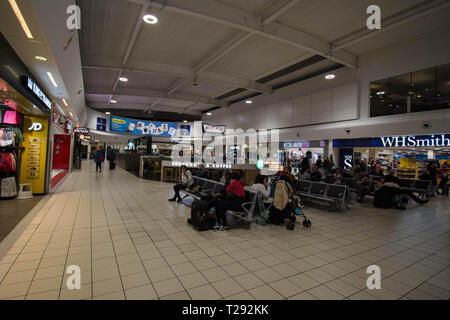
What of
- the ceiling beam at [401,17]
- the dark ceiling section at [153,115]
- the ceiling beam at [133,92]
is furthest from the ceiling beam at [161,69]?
the dark ceiling section at [153,115]

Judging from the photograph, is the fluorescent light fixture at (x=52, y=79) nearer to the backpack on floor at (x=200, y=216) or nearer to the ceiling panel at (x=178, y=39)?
the ceiling panel at (x=178, y=39)

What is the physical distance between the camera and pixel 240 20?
20.0 feet

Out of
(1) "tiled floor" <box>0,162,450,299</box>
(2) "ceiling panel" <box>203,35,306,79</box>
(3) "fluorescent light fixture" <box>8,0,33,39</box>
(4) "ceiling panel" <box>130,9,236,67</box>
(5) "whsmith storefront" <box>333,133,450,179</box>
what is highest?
(2) "ceiling panel" <box>203,35,306,79</box>

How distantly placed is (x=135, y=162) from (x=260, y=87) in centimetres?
1171

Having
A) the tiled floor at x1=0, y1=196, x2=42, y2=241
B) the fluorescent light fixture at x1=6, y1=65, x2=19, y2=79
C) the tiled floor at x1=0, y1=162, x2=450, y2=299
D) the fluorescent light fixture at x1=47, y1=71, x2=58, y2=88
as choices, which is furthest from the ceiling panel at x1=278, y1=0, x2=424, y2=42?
the tiled floor at x1=0, y1=196, x2=42, y2=241

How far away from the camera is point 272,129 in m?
14.0

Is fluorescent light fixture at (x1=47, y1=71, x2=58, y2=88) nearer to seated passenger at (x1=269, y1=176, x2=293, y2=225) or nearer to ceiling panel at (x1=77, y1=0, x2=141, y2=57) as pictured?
ceiling panel at (x1=77, y1=0, x2=141, y2=57)

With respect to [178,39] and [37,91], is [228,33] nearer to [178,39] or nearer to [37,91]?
[178,39]

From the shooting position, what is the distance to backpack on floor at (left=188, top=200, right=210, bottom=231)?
455cm

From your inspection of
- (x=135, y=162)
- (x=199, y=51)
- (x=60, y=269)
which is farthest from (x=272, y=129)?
(x=60, y=269)

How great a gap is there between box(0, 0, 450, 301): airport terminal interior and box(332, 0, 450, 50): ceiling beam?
4 centimetres

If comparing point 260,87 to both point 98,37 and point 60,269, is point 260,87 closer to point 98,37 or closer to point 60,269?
point 98,37

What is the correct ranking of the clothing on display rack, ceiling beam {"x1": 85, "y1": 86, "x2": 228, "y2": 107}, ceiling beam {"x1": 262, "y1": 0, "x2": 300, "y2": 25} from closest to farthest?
ceiling beam {"x1": 262, "y1": 0, "x2": 300, "y2": 25} < the clothing on display rack < ceiling beam {"x1": 85, "y1": 86, "x2": 228, "y2": 107}
